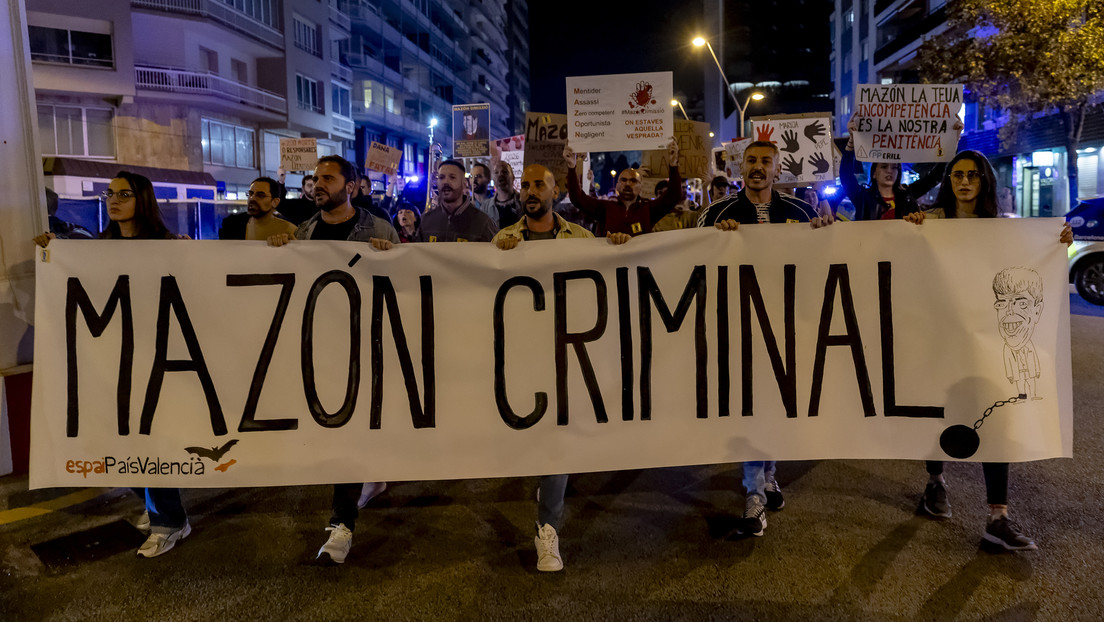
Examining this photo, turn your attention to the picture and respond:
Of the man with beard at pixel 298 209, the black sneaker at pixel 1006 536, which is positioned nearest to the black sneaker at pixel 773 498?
the black sneaker at pixel 1006 536

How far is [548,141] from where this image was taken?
9578 millimetres

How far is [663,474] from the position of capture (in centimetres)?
524

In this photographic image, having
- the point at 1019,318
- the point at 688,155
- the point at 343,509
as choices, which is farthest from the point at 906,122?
the point at 343,509

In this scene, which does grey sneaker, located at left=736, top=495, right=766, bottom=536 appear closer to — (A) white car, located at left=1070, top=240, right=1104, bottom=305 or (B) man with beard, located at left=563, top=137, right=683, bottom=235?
(B) man with beard, located at left=563, top=137, right=683, bottom=235

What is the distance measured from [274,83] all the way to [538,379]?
34657 mm

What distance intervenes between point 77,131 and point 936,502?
30524mm

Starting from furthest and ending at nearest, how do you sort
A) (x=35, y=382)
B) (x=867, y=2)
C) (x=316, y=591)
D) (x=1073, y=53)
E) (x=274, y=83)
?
(x=867, y=2), (x=274, y=83), (x=1073, y=53), (x=35, y=382), (x=316, y=591)

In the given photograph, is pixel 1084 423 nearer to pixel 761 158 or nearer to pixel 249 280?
pixel 761 158

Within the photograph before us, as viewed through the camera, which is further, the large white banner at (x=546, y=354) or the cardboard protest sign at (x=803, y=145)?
the cardboard protest sign at (x=803, y=145)

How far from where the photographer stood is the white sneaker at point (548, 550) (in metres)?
3.76

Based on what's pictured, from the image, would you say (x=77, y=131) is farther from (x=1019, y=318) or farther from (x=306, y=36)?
(x=1019, y=318)

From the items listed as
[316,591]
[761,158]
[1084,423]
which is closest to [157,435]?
[316,591]

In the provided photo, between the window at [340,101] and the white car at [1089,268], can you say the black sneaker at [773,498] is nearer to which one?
the white car at [1089,268]

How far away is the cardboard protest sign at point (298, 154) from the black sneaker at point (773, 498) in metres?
7.50
